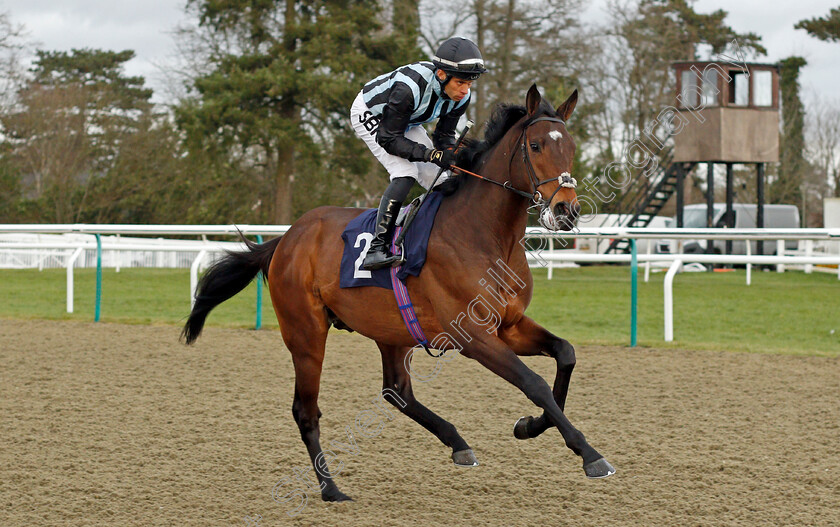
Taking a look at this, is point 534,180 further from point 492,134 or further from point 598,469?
point 598,469

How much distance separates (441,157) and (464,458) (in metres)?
1.40

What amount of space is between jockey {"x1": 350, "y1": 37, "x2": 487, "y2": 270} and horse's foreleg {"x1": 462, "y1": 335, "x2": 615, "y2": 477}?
0.66m

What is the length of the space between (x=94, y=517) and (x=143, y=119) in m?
28.7

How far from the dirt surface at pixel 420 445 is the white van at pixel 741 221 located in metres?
15.9

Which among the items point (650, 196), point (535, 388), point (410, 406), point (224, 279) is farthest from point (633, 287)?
point (650, 196)

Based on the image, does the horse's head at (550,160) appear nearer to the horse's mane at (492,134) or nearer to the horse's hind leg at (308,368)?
the horse's mane at (492,134)

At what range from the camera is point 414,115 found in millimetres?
4172

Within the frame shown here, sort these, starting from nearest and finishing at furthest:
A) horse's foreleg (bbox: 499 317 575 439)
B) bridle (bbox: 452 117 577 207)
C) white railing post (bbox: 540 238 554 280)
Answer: bridle (bbox: 452 117 577 207)
horse's foreleg (bbox: 499 317 575 439)
white railing post (bbox: 540 238 554 280)

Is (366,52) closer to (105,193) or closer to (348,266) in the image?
(105,193)

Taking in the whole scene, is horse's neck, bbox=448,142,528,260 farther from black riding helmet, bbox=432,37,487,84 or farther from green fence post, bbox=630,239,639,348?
green fence post, bbox=630,239,639,348

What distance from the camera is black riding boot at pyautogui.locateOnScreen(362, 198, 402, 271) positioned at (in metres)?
3.96

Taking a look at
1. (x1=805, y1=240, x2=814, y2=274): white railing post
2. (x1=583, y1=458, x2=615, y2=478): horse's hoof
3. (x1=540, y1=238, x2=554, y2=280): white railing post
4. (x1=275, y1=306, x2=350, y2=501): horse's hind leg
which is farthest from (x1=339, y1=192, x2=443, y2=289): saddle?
(x1=805, y1=240, x2=814, y2=274): white railing post

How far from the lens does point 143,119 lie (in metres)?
30.2

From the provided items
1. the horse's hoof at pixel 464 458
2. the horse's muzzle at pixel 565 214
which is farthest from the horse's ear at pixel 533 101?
the horse's hoof at pixel 464 458
